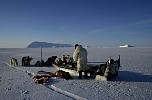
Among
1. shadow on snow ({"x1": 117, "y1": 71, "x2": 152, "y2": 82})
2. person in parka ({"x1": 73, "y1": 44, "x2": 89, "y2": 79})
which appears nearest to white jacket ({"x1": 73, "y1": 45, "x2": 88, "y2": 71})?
person in parka ({"x1": 73, "y1": 44, "x2": 89, "y2": 79})

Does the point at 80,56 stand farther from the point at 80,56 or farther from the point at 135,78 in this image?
the point at 135,78

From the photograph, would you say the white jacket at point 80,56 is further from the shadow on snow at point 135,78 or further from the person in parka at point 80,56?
the shadow on snow at point 135,78

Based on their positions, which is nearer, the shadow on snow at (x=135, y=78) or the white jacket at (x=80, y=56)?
the shadow on snow at (x=135, y=78)

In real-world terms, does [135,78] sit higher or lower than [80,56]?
lower

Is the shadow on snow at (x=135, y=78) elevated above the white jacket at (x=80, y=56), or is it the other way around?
the white jacket at (x=80, y=56)

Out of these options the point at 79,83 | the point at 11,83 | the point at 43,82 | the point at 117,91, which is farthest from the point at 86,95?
the point at 11,83

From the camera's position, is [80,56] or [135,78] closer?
[80,56]

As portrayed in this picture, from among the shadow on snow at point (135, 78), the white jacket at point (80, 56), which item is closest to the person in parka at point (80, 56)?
the white jacket at point (80, 56)

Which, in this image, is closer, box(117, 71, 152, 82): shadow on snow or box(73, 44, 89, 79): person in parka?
box(117, 71, 152, 82): shadow on snow

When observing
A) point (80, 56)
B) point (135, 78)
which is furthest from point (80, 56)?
point (135, 78)

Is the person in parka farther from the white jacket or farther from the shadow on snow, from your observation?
the shadow on snow

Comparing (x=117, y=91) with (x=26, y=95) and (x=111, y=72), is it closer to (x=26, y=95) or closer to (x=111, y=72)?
(x=111, y=72)

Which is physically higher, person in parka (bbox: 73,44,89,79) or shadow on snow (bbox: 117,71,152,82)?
person in parka (bbox: 73,44,89,79)

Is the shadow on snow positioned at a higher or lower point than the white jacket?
lower
